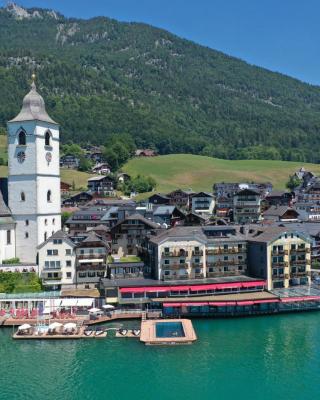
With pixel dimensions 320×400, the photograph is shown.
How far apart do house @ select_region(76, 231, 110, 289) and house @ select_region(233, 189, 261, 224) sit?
57.2 metres

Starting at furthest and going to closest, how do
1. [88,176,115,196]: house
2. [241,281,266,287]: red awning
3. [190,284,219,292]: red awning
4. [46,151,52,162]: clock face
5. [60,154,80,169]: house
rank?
[60,154,80,169]: house < [88,176,115,196]: house < [46,151,52,162]: clock face < [241,281,266,287]: red awning < [190,284,219,292]: red awning

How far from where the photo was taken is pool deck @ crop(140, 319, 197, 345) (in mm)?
50562

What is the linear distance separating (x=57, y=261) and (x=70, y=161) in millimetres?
128037

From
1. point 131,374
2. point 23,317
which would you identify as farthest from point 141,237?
point 131,374

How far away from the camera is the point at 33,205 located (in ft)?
233

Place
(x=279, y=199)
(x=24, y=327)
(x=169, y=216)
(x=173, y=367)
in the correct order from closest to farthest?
(x=173, y=367) < (x=24, y=327) < (x=169, y=216) < (x=279, y=199)

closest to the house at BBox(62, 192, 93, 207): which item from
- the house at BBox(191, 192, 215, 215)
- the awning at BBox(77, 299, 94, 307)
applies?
the house at BBox(191, 192, 215, 215)

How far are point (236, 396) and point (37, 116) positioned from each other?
155 feet

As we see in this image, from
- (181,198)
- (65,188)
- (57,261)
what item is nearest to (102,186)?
(65,188)

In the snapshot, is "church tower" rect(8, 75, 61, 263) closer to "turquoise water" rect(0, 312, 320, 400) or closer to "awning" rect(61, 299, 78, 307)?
"awning" rect(61, 299, 78, 307)

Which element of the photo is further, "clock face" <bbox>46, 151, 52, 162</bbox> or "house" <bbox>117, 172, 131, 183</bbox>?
"house" <bbox>117, 172, 131, 183</bbox>

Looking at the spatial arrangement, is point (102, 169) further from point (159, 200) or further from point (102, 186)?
point (159, 200)

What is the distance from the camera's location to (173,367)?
44.8 metres

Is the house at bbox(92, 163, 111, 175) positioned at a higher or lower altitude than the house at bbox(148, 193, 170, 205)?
higher
